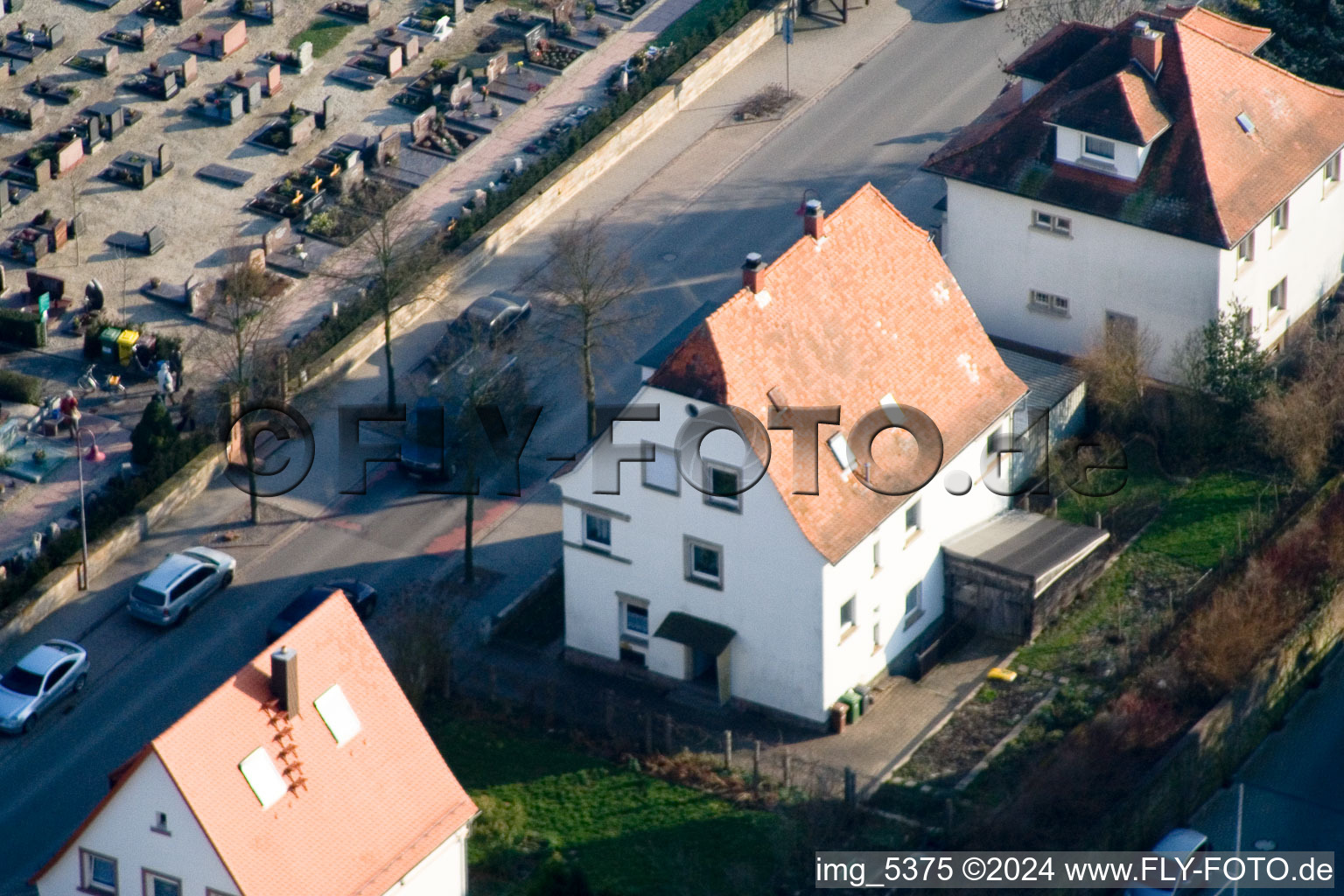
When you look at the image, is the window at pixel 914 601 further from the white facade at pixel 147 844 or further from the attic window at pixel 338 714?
the white facade at pixel 147 844

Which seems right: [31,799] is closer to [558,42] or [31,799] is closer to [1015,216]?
[1015,216]

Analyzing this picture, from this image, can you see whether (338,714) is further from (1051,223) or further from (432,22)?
(432,22)

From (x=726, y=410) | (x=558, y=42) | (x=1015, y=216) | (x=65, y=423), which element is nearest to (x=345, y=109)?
(x=558, y=42)

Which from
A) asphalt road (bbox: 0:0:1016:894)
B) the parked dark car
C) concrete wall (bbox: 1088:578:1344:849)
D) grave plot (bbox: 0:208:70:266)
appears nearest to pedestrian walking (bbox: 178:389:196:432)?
asphalt road (bbox: 0:0:1016:894)

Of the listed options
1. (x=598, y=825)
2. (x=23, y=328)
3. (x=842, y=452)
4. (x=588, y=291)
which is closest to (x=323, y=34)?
(x=23, y=328)

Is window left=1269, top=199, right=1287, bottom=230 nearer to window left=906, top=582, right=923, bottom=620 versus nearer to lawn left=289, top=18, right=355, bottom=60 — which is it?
window left=906, top=582, right=923, bottom=620

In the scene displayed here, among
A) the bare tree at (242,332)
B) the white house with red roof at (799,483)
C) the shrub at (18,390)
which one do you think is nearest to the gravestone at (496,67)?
the bare tree at (242,332)

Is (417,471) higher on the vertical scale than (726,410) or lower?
lower
